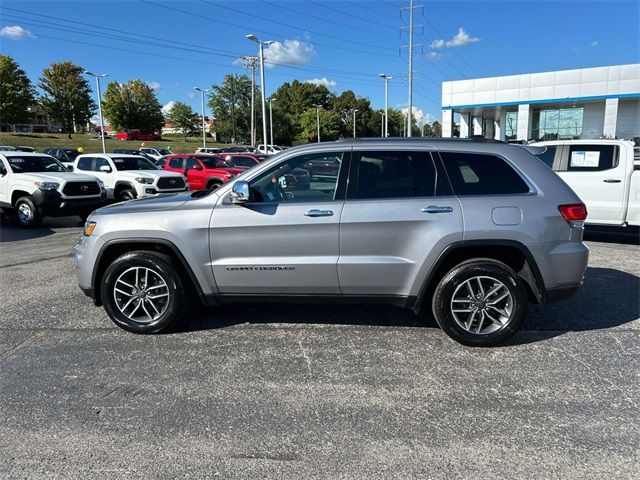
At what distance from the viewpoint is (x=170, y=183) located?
1425 centimetres

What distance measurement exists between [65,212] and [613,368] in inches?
459

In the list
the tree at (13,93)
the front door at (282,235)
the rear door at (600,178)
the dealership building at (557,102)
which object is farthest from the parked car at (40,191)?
the tree at (13,93)

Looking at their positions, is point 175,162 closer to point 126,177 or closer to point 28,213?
point 126,177

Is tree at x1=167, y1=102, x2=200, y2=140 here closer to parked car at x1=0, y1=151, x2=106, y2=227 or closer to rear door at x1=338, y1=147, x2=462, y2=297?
parked car at x1=0, y1=151, x2=106, y2=227

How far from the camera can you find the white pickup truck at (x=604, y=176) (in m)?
8.19

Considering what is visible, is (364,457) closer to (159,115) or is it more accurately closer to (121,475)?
(121,475)

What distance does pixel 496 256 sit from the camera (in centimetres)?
421

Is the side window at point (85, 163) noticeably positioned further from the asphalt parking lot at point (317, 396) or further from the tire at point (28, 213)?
the asphalt parking lot at point (317, 396)

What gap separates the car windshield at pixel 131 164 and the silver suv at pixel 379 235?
11011 millimetres

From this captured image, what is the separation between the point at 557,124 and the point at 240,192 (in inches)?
1573

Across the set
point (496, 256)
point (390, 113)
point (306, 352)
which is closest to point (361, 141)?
point (496, 256)

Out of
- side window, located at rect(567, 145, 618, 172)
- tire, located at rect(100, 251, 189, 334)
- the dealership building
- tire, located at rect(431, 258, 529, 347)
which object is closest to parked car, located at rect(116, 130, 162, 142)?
the dealership building

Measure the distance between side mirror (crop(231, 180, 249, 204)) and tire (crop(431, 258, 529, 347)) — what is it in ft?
6.14

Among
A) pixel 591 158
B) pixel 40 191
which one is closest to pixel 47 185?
pixel 40 191
